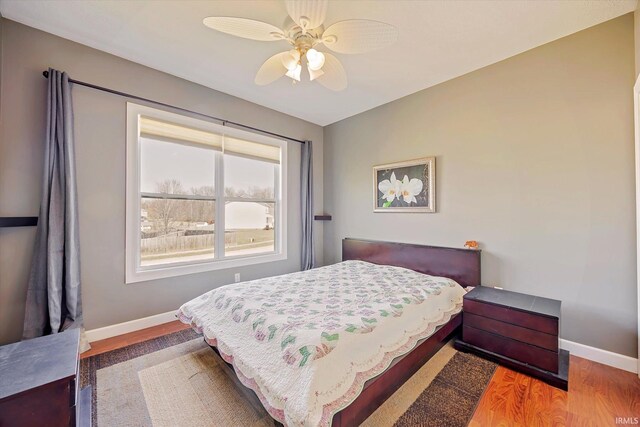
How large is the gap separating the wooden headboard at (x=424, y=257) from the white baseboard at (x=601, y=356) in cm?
82

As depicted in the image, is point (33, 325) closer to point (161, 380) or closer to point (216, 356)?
point (161, 380)

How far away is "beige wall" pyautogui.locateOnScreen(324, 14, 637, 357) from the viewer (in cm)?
208

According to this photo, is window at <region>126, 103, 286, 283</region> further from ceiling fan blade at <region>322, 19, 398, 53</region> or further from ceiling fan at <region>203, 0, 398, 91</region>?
ceiling fan blade at <region>322, 19, 398, 53</region>

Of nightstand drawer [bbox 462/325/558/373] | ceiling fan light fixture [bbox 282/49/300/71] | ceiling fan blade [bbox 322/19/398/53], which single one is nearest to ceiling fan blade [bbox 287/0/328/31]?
ceiling fan blade [bbox 322/19/398/53]

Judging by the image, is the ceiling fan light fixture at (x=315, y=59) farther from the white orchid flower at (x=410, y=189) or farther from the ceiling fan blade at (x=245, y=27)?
the white orchid flower at (x=410, y=189)

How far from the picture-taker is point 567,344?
2287 millimetres

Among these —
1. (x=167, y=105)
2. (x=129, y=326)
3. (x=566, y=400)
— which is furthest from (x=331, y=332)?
(x=167, y=105)

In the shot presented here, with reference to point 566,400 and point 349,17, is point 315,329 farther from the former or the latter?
point 349,17

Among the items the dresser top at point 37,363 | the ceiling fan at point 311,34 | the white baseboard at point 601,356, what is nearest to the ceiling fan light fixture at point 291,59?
the ceiling fan at point 311,34

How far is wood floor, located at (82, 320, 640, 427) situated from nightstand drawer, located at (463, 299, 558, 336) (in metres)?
0.38

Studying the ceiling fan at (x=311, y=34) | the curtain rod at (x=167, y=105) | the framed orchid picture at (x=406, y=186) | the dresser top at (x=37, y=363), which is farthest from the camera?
the framed orchid picture at (x=406, y=186)

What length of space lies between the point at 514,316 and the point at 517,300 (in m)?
0.25

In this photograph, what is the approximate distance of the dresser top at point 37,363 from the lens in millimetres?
1217

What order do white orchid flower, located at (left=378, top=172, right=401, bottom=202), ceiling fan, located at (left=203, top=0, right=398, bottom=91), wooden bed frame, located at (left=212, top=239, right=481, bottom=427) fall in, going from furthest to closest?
white orchid flower, located at (left=378, top=172, right=401, bottom=202) → ceiling fan, located at (left=203, top=0, right=398, bottom=91) → wooden bed frame, located at (left=212, top=239, right=481, bottom=427)
